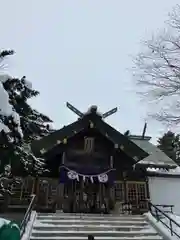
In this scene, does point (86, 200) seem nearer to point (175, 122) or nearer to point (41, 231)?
point (41, 231)

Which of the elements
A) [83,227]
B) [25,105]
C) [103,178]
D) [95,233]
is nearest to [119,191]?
[103,178]

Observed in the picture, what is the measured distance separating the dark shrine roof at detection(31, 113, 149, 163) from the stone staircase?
9.97 ft

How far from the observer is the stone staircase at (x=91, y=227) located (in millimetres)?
9383

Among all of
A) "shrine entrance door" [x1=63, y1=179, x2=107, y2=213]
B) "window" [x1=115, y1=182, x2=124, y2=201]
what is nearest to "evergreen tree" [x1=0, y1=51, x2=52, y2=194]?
"shrine entrance door" [x1=63, y1=179, x2=107, y2=213]

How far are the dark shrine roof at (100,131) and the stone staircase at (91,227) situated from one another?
9.97ft

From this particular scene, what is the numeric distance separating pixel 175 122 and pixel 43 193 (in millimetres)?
7726

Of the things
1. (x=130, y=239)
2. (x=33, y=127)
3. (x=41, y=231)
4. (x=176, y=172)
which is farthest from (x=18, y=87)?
(x=176, y=172)

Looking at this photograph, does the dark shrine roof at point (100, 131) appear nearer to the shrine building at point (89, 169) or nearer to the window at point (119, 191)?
the shrine building at point (89, 169)

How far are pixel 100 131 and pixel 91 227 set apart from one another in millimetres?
5014

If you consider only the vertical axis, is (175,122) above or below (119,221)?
above

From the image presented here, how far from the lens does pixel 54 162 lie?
14.5 metres

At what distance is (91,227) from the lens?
10094 mm

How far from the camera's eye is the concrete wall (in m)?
15.4

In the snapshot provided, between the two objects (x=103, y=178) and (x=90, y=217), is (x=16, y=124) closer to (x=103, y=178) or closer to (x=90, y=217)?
(x=90, y=217)
